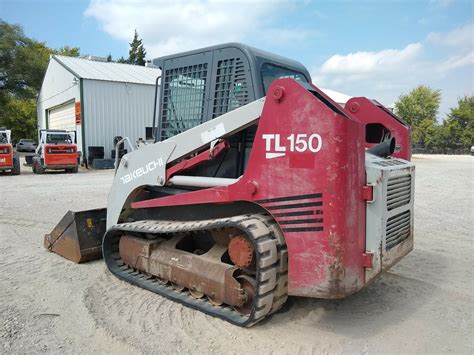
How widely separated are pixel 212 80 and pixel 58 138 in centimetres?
1629

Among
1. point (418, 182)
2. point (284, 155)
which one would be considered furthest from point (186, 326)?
point (418, 182)

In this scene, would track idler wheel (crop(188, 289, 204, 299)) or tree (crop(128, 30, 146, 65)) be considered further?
tree (crop(128, 30, 146, 65))

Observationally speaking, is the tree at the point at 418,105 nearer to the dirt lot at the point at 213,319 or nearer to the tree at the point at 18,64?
the tree at the point at 18,64

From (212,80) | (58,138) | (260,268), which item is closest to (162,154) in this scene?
(212,80)

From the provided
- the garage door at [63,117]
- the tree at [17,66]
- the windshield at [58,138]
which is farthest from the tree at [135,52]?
the windshield at [58,138]

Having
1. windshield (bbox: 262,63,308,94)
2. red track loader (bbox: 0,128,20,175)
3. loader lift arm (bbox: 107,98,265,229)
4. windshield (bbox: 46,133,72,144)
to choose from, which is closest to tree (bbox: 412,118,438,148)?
windshield (bbox: 46,133,72,144)

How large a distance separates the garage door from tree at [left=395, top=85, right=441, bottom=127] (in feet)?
142

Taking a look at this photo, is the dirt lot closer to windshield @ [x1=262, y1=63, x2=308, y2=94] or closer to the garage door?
windshield @ [x1=262, y1=63, x2=308, y2=94]

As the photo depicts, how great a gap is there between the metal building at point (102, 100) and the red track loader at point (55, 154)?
9.58 feet

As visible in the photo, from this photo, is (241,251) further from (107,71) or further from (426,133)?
(426,133)

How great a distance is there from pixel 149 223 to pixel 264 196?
5.09 feet

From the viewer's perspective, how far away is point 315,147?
3.06 metres

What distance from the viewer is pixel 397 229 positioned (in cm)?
363

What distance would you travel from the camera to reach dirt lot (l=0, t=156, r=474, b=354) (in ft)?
10.4
